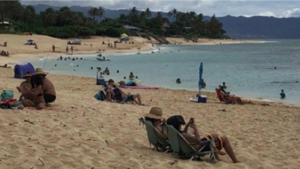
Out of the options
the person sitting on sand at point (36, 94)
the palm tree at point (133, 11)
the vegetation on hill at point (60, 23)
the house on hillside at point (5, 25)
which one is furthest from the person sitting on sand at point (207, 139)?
the palm tree at point (133, 11)

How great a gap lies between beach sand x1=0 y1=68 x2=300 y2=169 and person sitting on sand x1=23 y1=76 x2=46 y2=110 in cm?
33

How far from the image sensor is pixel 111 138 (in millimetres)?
6746

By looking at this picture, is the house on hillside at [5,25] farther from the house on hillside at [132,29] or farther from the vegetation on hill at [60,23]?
the house on hillside at [132,29]

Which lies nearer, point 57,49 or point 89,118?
point 89,118

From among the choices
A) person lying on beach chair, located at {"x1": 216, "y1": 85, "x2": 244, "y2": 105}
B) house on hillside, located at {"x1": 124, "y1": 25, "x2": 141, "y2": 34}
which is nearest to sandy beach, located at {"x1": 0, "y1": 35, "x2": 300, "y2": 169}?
person lying on beach chair, located at {"x1": 216, "y1": 85, "x2": 244, "y2": 105}

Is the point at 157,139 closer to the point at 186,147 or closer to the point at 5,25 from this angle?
the point at 186,147

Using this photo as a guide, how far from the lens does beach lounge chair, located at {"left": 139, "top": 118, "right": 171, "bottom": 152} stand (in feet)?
20.0

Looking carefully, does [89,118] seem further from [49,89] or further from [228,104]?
[228,104]

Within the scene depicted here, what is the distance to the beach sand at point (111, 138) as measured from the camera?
5.18m

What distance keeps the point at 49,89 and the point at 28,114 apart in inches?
44.1

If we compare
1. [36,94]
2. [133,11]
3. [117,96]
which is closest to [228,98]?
[117,96]

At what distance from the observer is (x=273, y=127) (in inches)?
364

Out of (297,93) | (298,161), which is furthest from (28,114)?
(297,93)

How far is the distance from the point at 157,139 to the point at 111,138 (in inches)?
39.9
